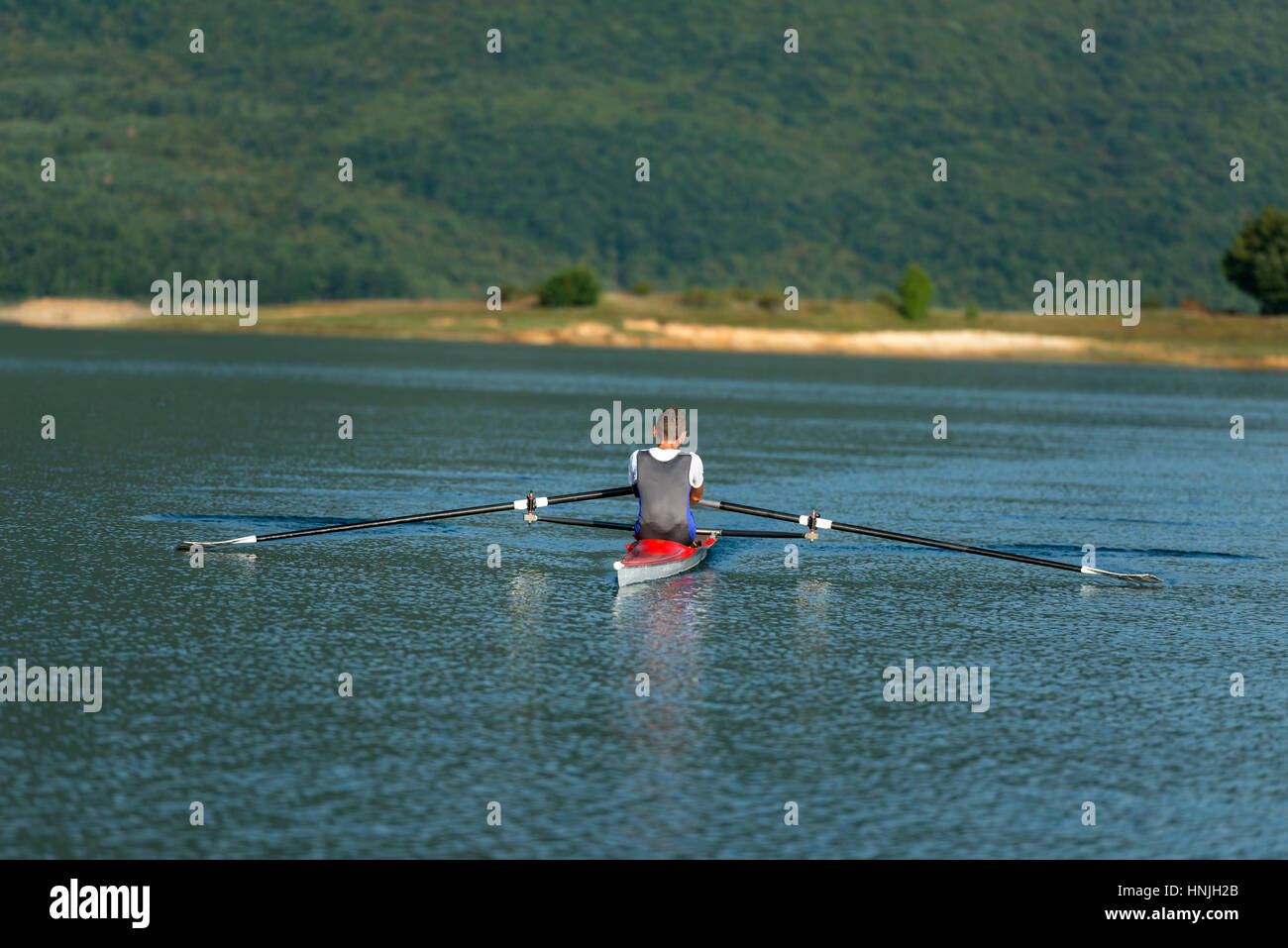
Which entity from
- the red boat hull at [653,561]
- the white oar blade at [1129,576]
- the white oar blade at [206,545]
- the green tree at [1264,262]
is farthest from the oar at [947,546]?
the green tree at [1264,262]

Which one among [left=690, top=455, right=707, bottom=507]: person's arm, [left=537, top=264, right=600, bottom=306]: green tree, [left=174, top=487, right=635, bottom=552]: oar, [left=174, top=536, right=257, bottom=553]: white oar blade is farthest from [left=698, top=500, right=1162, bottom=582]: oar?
[left=537, top=264, right=600, bottom=306]: green tree

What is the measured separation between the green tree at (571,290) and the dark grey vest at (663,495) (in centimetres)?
17093

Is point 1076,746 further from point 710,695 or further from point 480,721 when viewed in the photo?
point 480,721

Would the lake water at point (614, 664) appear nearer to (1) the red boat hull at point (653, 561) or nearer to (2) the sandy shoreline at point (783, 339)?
(1) the red boat hull at point (653, 561)

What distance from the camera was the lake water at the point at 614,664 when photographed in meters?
10.6

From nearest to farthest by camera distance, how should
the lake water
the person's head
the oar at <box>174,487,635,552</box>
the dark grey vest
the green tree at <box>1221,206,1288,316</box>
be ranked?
the lake water
the dark grey vest
the person's head
the oar at <box>174,487,635,552</box>
the green tree at <box>1221,206,1288,316</box>

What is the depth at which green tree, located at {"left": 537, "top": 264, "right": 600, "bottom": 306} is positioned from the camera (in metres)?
191

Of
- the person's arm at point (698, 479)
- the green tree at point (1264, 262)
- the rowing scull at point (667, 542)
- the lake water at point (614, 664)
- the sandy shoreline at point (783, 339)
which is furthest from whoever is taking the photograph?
the green tree at point (1264, 262)

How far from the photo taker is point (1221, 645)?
16672mm

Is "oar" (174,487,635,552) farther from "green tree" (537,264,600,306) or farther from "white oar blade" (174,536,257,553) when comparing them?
"green tree" (537,264,600,306)

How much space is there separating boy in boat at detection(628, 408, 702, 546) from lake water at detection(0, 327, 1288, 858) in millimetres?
1108

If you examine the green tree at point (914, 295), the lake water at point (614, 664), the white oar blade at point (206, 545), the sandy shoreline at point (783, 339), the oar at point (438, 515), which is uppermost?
the green tree at point (914, 295)

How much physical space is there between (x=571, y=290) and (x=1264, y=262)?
73024 mm

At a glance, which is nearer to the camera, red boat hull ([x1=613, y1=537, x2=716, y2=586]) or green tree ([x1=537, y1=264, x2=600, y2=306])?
red boat hull ([x1=613, y1=537, x2=716, y2=586])
